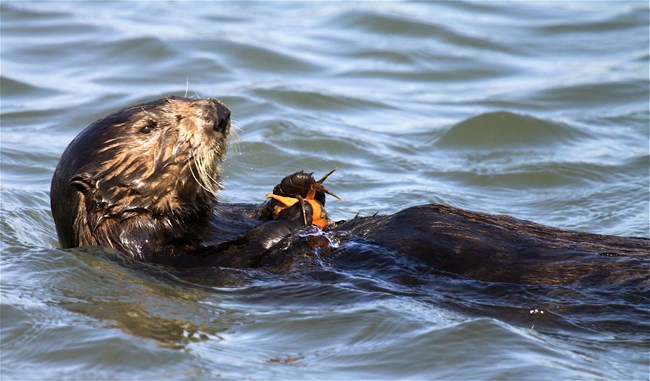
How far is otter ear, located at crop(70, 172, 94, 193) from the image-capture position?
191 inches

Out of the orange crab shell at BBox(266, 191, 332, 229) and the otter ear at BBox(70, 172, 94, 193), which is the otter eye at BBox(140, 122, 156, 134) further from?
the orange crab shell at BBox(266, 191, 332, 229)

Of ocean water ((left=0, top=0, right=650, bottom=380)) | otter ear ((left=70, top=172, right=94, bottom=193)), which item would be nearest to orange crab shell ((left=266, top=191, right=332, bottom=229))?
ocean water ((left=0, top=0, right=650, bottom=380))

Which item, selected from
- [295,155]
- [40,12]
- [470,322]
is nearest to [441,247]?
[470,322]

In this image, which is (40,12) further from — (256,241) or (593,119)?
(256,241)

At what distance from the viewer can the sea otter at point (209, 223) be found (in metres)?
4.55

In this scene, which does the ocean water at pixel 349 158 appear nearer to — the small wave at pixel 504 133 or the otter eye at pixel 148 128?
the small wave at pixel 504 133

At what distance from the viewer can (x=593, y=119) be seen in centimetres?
952

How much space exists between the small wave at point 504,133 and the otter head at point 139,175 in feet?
13.3

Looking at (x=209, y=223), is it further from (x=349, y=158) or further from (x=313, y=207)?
(x=349, y=158)

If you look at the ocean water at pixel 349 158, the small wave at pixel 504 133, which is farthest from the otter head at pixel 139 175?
the small wave at pixel 504 133

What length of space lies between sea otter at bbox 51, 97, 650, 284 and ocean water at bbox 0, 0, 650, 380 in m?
0.14

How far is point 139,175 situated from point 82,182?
279 mm

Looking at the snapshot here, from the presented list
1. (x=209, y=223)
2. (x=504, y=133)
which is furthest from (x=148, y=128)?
(x=504, y=133)

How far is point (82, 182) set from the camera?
487 centimetres
